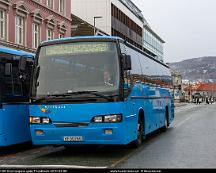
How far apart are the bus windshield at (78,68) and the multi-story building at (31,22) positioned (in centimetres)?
2130

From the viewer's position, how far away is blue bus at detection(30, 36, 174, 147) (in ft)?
36.2

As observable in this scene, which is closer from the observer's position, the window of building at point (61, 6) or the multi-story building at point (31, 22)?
the multi-story building at point (31, 22)

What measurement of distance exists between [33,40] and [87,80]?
28.6 m

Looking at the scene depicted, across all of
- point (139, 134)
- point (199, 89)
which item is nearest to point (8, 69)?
point (139, 134)

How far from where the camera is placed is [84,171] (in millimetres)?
7496

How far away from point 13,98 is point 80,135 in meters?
2.52

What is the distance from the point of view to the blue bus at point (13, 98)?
1193cm

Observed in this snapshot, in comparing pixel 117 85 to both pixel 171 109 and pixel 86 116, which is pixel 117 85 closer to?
pixel 86 116

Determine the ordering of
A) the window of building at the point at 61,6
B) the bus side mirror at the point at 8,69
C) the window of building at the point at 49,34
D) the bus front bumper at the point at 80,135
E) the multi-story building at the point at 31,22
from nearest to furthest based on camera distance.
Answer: the bus front bumper at the point at 80,135
the bus side mirror at the point at 8,69
the multi-story building at the point at 31,22
the window of building at the point at 49,34
the window of building at the point at 61,6

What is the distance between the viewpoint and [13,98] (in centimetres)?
1259

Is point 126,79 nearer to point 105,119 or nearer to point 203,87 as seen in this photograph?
point 105,119

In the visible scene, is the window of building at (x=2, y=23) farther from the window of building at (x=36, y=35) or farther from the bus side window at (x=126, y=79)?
the bus side window at (x=126, y=79)

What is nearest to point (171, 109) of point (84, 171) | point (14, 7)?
point (84, 171)

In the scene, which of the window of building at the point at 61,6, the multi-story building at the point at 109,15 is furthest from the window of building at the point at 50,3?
the multi-story building at the point at 109,15
